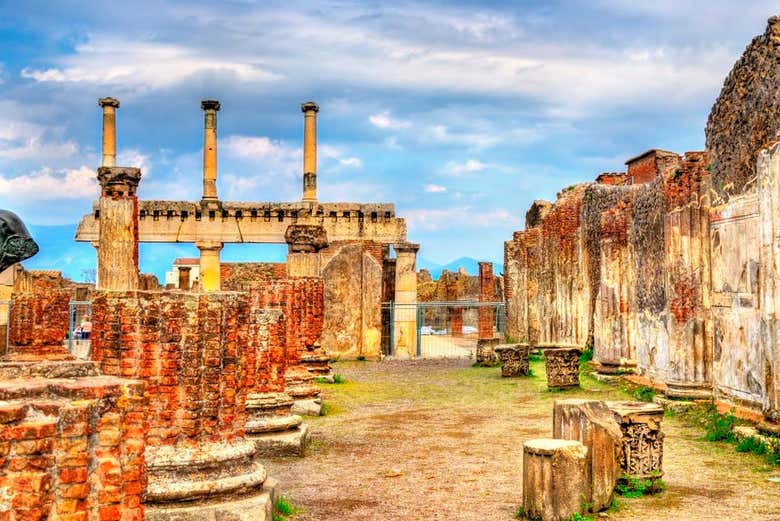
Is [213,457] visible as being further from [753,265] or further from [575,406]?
[753,265]

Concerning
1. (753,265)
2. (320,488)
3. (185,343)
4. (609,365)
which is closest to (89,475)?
(185,343)

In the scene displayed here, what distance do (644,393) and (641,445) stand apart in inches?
226

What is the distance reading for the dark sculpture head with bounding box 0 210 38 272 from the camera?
424 centimetres

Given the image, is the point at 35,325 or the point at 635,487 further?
the point at 35,325

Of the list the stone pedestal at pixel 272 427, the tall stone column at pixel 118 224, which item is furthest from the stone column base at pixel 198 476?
the tall stone column at pixel 118 224

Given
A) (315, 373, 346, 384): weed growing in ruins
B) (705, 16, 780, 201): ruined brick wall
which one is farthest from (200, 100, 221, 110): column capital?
(705, 16, 780, 201): ruined brick wall

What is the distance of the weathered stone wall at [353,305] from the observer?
22.9 meters

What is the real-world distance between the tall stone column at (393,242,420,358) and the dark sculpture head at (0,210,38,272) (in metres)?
20.5

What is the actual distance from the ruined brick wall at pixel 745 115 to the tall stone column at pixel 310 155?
64.0ft

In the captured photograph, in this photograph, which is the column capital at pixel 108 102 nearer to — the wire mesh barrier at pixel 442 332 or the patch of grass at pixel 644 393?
the wire mesh barrier at pixel 442 332

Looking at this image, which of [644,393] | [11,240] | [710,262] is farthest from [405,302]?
[11,240]

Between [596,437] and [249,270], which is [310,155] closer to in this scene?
[249,270]

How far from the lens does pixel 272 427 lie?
8906 mm

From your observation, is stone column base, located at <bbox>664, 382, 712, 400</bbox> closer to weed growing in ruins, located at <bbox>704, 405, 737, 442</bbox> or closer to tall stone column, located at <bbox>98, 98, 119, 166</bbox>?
weed growing in ruins, located at <bbox>704, 405, 737, 442</bbox>
